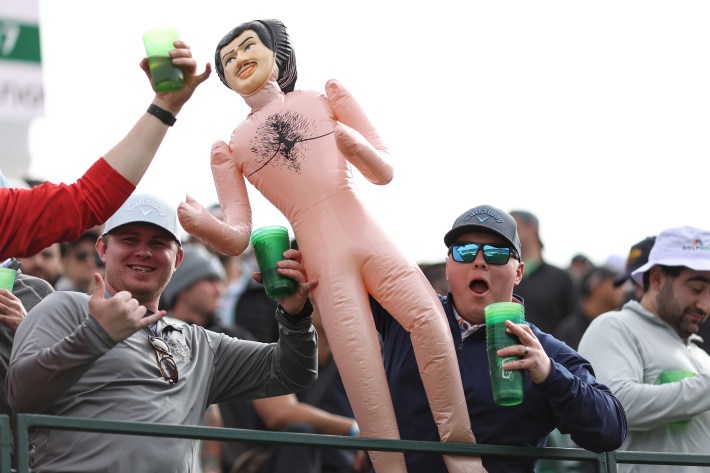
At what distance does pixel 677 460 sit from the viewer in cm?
443

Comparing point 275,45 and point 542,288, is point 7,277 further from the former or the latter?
point 542,288

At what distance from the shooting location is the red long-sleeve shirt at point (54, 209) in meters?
3.77

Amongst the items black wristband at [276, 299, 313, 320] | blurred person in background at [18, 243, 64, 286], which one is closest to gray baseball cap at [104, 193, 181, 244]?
black wristband at [276, 299, 313, 320]

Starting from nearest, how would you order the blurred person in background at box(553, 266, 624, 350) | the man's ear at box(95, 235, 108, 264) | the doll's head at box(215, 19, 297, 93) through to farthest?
1. the doll's head at box(215, 19, 297, 93)
2. the man's ear at box(95, 235, 108, 264)
3. the blurred person in background at box(553, 266, 624, 350)

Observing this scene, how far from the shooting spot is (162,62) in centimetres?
400

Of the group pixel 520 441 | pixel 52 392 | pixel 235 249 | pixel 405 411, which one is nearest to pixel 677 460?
pixel 520 441

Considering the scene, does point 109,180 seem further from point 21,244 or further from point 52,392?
point 52,392

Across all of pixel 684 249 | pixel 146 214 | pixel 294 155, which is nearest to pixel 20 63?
pixel 146 214

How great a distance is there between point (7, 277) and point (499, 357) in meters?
1.78

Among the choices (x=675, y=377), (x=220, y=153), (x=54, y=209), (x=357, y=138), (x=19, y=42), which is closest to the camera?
(x=54, y=209)

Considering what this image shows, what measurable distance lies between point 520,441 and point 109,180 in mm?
1650

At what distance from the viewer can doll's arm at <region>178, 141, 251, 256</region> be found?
4254 millimetres

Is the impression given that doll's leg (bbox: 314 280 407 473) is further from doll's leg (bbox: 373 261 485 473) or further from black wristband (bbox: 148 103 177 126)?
black wristband (bbox: 148 103 177 126)

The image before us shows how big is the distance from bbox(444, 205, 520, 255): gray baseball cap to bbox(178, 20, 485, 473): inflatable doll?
0.23 metres
